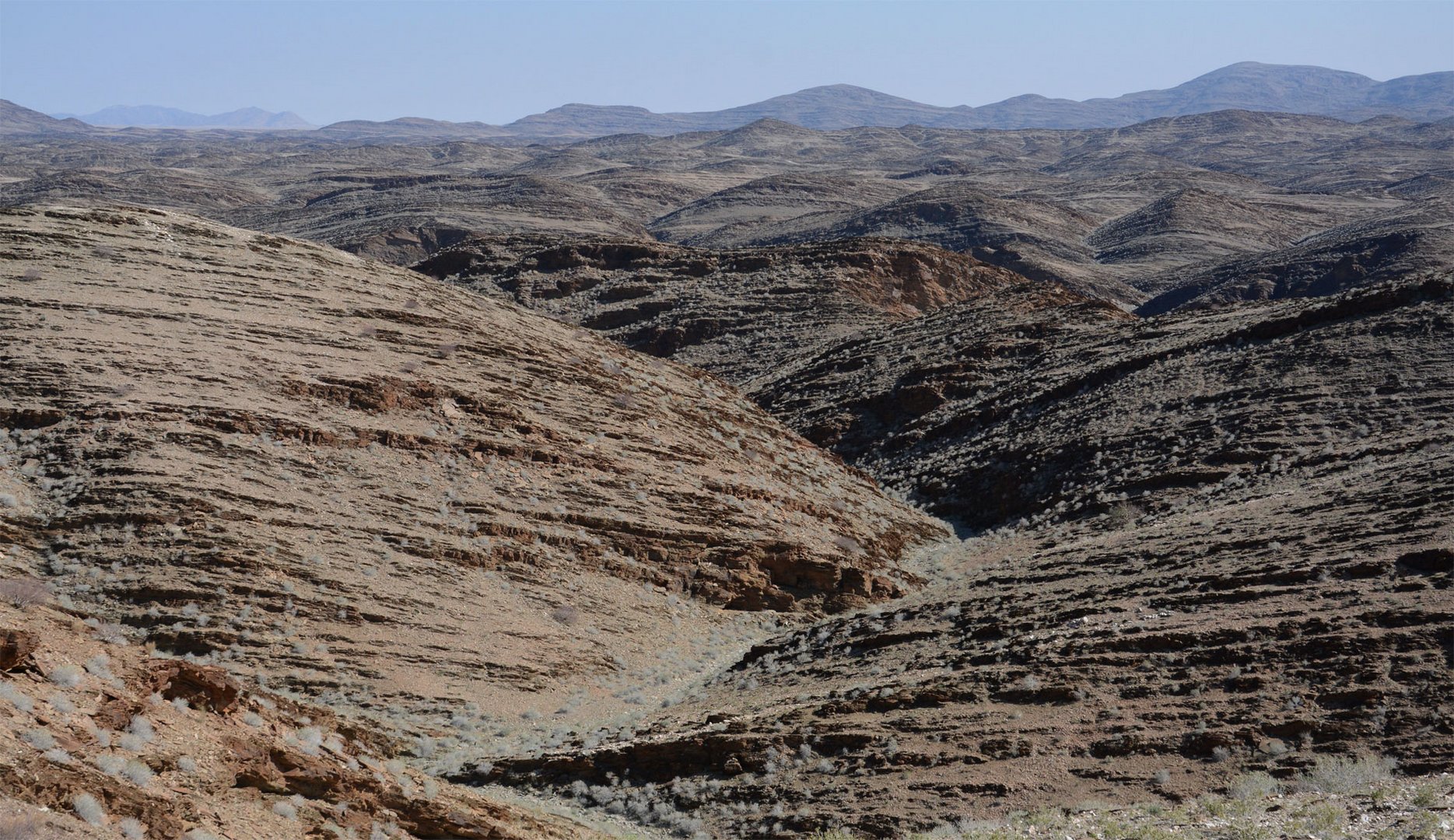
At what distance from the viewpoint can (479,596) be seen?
14094 millimetres

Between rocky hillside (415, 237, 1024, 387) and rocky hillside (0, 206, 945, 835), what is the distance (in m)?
14.2

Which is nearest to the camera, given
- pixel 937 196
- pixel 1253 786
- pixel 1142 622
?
pixel 1253 786

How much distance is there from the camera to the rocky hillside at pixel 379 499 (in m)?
12.6

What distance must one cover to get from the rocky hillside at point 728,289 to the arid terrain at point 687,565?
5.89 m

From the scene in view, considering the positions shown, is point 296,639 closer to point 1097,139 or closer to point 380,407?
point 380,407

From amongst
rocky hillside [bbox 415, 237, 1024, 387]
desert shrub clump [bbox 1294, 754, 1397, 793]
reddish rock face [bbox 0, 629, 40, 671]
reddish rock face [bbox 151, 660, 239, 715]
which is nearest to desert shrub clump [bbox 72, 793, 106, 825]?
reddish rock face [bbox 0, 629, 40, 671]

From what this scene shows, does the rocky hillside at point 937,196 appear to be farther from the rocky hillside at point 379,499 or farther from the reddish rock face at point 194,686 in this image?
the reddish rock face at point 194,686

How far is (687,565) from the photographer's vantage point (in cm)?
1591

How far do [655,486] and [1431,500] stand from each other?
9300 millimetres

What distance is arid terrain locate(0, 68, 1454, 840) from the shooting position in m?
8.02

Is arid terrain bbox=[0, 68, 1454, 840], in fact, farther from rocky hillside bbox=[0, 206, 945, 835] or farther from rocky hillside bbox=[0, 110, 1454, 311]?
rocky hillside bbox=[0, 110, 1454, 311]

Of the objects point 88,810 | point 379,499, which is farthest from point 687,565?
point 88,810

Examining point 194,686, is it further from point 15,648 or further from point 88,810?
point 88,810

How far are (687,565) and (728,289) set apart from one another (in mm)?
24191
